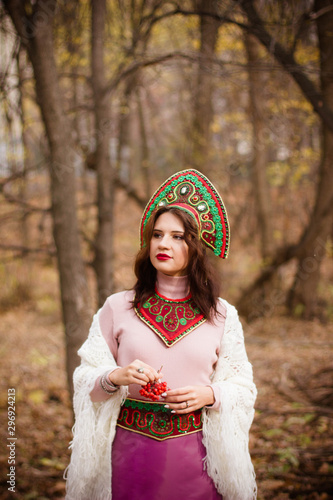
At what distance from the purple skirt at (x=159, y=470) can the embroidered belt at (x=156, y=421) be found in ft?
0.08

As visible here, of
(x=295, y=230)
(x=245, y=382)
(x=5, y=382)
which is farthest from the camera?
(x=295, y=230)

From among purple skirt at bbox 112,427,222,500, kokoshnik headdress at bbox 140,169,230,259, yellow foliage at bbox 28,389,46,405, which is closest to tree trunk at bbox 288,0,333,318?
kokoshnik headdress at bbox 140,169,230,259

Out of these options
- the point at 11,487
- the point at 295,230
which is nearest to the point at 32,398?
the point at 11,487

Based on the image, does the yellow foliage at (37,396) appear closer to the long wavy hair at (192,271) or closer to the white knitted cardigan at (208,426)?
the white knitted cardigan at (208,426)

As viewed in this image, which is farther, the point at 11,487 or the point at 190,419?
the point at 11,487

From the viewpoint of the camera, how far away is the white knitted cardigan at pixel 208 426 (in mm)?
1728

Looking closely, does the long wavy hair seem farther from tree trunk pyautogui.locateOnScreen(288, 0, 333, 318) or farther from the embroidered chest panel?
tree trunk pyautogui.locateOnScreen(288, 0, 333, 318)

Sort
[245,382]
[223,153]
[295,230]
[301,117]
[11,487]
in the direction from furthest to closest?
1. [295,230]
2. [223,153]
3. [301,117]
4. [11,487]
5. [245,382]

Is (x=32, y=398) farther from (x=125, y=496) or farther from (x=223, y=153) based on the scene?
(x=223, y=153)

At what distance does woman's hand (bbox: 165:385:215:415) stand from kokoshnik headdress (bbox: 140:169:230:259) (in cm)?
58

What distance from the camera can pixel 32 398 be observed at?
4637 mm

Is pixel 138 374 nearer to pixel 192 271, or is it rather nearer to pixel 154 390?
pixel 154 390

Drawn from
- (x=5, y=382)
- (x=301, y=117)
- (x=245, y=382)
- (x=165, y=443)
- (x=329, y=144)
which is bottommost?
(x=5, y=382)

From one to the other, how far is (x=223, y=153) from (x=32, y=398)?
599 cm
